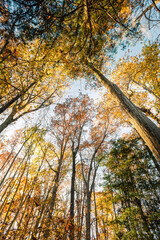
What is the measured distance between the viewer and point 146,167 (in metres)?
5.85

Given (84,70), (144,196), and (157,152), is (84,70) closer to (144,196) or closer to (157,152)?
(157,152)

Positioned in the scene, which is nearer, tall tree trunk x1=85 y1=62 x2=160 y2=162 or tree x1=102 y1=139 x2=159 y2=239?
tall tree trunk x1=85 y1=62 x2=160 y2=162

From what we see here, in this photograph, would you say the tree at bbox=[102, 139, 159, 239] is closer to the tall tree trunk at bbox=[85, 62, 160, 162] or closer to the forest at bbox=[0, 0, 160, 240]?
the forest at bbox=[0, 0, 160, 240]

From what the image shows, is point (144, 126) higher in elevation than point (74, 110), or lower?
lower

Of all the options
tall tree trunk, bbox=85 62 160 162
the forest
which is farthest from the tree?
tall tree trunk, bbox=85 62 160 162

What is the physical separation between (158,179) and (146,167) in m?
0.73

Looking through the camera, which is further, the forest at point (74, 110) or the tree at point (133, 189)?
the tree at point (133, 189)

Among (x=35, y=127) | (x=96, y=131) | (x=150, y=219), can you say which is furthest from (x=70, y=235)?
(x=96, y=131)

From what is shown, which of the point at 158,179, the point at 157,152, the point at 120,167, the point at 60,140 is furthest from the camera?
the point at 60,140

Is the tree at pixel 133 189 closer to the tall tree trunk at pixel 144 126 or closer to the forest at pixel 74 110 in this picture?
the forest at pixel 74 110

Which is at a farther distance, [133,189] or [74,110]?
[74,110]

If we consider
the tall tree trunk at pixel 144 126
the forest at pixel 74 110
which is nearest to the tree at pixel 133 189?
the forest at pixel 74 110

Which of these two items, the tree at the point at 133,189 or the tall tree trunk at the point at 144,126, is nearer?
the tall tree trunk at the point at 144,126

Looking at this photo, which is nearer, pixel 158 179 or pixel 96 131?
pixel 158 179
